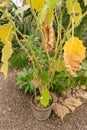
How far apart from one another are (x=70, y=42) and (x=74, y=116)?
42.0 inches

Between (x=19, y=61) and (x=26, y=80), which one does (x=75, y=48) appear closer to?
(x=26, y=80)

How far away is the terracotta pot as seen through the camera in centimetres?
193

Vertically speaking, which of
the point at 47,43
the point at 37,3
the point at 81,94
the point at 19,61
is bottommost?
the point at 81,94

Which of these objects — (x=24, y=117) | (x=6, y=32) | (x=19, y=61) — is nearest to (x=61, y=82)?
(x=24, y=117)

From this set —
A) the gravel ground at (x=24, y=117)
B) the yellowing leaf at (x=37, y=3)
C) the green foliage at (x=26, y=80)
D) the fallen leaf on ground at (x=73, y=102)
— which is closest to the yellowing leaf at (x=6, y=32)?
the yellowing leaf at (x=37, y=3)

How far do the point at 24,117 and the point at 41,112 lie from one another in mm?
176

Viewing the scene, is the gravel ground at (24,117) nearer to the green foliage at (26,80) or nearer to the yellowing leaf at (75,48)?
the green foliage at (26,80)

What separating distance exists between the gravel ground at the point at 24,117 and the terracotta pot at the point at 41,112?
39 mm

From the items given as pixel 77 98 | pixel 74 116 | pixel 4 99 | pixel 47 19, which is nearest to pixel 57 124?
pixel 74 116

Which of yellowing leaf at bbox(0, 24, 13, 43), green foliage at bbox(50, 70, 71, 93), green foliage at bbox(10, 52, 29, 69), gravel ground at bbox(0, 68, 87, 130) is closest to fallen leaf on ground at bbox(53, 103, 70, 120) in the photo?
gravel ground at bbox(0, 68, 87, 130)

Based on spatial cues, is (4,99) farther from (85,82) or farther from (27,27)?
(27,27)

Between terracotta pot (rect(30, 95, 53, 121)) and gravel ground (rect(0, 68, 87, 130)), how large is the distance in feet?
0.13

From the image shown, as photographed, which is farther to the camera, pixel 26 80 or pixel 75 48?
pixel 26 80

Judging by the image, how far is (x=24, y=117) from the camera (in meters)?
2.04
